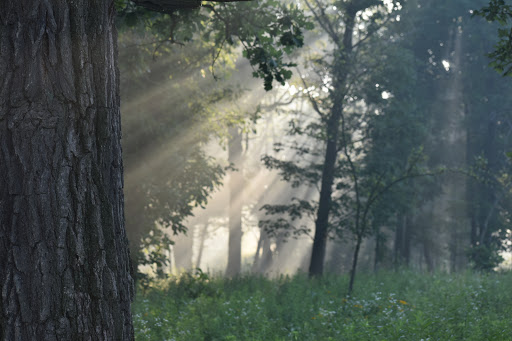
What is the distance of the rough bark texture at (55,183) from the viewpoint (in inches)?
120

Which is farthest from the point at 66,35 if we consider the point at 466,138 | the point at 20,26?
the point at 466,138

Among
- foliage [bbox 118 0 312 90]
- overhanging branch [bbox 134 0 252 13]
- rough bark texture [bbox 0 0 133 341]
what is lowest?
rough bark texture [bbox 0 0 133 341]

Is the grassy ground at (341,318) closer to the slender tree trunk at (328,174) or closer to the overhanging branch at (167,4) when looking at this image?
the overhanging branch at (167,4)

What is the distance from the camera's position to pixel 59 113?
320 cm

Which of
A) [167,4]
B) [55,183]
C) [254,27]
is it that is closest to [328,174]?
[254,27]

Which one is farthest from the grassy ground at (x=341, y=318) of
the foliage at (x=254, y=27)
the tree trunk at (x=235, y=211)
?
the tree trunk at (x=235, y=211)

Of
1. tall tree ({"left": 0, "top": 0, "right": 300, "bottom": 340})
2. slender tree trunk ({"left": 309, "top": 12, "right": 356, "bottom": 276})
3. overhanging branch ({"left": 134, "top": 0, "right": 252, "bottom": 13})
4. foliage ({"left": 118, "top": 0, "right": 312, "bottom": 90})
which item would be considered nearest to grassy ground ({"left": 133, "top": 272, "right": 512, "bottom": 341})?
tall tree ({"left": 0, "top": 0, "right": 300, "bottom": 340})

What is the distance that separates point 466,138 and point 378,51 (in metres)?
11.4

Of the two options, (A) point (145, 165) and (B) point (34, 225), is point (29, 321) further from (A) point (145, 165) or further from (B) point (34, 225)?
(A) point (145, 165)

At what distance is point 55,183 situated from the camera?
3.14 meters

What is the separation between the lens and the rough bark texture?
3053 mm

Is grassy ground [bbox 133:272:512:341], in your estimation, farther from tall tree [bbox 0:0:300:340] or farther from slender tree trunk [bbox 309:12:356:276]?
slender tree trunk [bbox 309:12:356:276]

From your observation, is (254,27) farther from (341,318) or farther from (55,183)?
(55,183)

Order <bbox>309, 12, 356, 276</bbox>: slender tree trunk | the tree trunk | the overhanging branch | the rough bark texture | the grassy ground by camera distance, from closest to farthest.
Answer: the rough bark texture, the overhanging branch, the grassy ground, <bbox>309, 12, 356, 276</bbox>: slender tree trunk, the tree trunk
